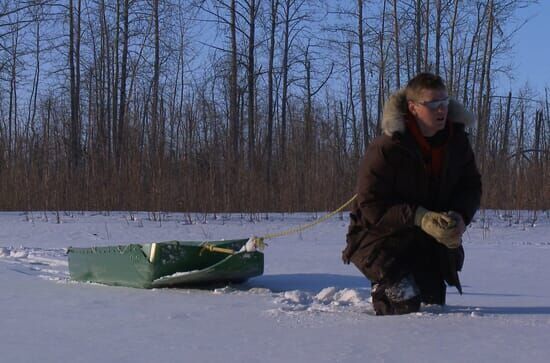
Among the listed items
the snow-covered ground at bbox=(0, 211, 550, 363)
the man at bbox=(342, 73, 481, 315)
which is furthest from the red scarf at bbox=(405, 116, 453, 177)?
the snow-covered ground at bbox=(0, 211, 550, 363)

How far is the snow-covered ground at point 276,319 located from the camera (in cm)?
297

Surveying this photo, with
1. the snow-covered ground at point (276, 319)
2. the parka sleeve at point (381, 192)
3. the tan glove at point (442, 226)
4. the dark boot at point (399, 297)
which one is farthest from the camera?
the dark boot at point (399, 297)

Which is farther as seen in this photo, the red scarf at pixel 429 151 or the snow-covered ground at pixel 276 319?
the red scarf at pixel 429 151

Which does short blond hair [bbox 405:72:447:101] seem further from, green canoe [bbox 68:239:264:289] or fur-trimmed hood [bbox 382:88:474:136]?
green canoe [bbox 68:239:264:289]

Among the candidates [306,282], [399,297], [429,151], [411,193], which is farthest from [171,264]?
[429,151]

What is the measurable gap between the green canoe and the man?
3.87 ft

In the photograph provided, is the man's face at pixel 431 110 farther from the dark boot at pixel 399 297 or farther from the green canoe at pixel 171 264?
the green canoe at pixel 171 264

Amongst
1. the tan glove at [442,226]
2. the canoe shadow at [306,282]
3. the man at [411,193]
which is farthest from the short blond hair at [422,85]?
the canoe shadow at [306,282]

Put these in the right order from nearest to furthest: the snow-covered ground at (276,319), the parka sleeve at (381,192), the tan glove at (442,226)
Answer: the snow-covered ground at (276,319) → the tan glove at (442,226) → the parka sleeve at (381,192)

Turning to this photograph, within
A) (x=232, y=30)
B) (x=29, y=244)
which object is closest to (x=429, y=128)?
(x=29, y=244)

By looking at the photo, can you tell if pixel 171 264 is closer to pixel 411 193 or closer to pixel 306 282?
pixel 306 282

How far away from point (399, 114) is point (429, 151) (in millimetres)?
227

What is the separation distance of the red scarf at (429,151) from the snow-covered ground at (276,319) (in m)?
0.69

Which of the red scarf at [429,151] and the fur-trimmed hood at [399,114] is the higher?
the fur-trimmed hood at [399,114]
